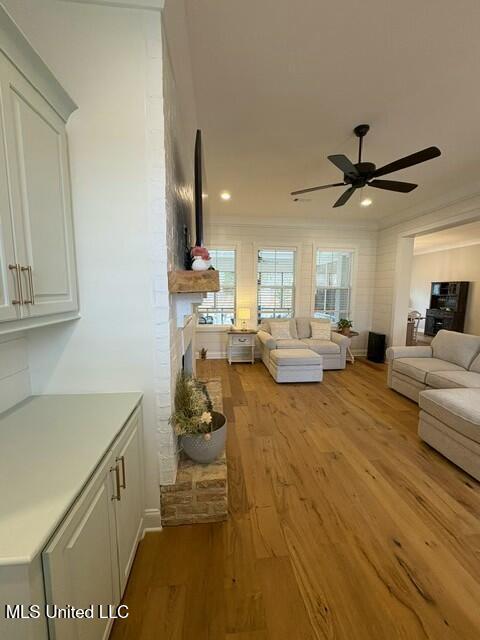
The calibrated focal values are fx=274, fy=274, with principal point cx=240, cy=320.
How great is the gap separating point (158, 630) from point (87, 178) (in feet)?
7.12

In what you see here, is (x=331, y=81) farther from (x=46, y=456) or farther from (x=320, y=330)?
(x=320, y=330)

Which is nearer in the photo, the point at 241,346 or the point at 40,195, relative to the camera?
the point at 40,195

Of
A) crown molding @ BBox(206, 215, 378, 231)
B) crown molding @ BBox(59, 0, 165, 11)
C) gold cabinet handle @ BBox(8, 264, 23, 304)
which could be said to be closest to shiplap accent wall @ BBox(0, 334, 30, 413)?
gold cabinet handle @ BBox(8, 264, 23, 304)

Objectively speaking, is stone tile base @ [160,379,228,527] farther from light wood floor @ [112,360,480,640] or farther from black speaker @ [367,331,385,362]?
black speaker @ [367,331,385,362]

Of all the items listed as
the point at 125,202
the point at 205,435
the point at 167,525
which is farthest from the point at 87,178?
the point at 167,525

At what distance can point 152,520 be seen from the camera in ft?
5.52

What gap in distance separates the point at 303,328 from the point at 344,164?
3413mm

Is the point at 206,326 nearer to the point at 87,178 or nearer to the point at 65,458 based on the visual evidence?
the point at 87,178

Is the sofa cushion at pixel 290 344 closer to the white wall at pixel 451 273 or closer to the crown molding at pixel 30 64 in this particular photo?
the crown molding at pixel 30 64

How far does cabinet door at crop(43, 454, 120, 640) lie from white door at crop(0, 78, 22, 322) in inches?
26.9

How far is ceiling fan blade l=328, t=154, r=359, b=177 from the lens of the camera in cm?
238

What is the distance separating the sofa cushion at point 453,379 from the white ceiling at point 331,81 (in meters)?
2.49

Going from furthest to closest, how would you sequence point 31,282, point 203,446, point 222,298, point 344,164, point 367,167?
point 222,298 < point 367,167 < point 344,164 < point 203,446 < point 31,282

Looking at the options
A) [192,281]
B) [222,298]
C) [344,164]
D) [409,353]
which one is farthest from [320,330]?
[192,281]
